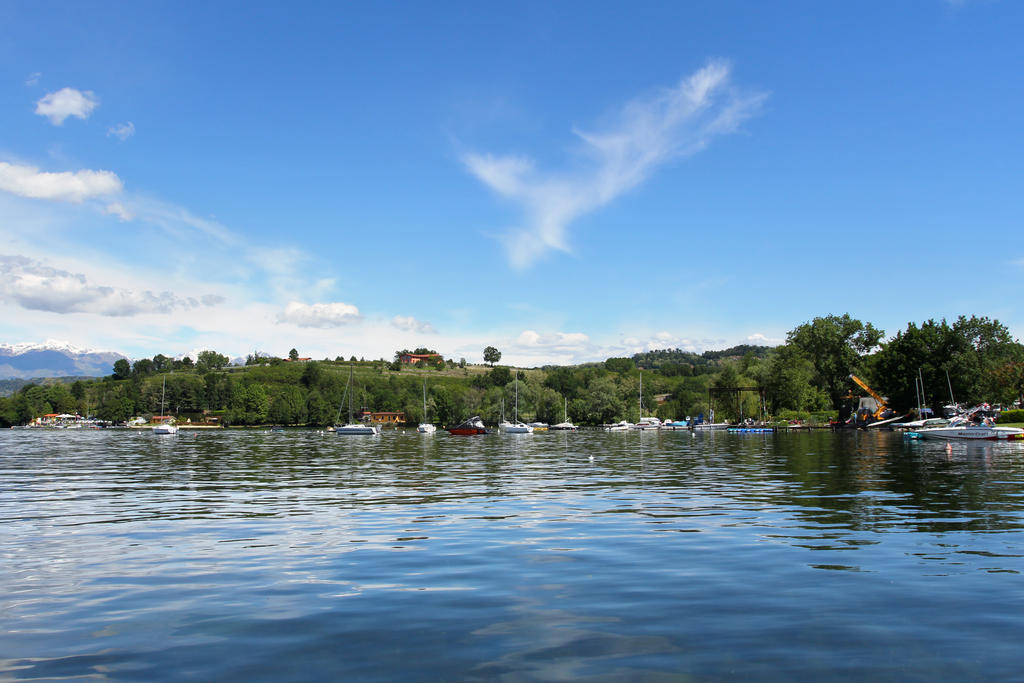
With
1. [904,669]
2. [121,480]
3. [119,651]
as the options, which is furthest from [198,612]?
[121,480]

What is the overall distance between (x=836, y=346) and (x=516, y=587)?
162 meters

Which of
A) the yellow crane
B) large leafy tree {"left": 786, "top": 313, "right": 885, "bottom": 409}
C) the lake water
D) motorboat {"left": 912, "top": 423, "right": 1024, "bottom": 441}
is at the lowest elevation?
the lake water

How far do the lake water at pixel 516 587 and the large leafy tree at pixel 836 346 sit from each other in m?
138

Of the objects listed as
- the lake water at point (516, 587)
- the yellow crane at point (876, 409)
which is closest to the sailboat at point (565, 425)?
the yellow crane at point (876, 409)

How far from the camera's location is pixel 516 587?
41.7ft

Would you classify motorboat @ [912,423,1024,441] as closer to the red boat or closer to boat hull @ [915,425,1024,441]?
boat hull @ [915,425,1024,441]

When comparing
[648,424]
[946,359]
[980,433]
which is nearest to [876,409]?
[946,359]

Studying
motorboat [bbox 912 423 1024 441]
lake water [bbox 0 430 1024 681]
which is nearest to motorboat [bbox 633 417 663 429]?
motorboat [bbox 912 423 1024 441]

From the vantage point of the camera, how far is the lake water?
8.81m

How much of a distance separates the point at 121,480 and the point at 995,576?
38.2 meters

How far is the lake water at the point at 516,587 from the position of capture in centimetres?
881

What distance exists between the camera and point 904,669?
8.41m

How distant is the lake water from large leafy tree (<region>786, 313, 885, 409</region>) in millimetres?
138055

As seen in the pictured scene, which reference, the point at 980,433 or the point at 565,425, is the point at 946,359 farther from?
the point at 565,425
